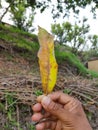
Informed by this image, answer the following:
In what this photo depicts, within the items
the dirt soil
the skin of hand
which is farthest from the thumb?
the dirt soil

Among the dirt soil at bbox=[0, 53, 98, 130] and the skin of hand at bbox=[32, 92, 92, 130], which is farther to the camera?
the dirt soil at bbox=[0, 53, 98, 130]

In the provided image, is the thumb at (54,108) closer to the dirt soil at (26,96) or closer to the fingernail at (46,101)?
the fingernail at (46,101)

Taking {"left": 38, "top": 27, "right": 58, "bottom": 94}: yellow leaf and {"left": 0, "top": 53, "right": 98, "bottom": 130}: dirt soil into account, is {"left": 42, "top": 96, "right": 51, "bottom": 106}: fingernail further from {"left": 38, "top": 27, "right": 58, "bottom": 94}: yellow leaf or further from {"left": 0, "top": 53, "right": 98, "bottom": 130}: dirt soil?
{"left": 0, "top": 53, "right": 98, "bottom": 130}: dirt soil

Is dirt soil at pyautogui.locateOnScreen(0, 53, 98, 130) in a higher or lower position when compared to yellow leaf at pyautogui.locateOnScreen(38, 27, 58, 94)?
lower

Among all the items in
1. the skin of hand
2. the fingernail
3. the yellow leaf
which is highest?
the yellow leaf

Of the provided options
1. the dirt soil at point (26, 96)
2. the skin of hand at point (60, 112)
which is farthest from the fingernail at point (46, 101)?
the dirt soil at point (26, 96)

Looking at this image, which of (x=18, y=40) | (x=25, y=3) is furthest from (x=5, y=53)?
(x=25, y=3)
